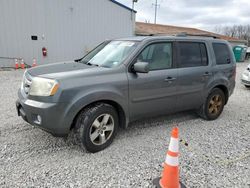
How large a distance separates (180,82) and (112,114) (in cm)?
150

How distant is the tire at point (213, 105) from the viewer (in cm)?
434

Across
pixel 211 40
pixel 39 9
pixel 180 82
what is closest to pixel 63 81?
pixel 180 82

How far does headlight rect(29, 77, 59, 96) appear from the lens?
103 inches

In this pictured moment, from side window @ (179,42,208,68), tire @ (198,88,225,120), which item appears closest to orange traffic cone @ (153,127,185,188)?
side window @ (179,42,208,68)

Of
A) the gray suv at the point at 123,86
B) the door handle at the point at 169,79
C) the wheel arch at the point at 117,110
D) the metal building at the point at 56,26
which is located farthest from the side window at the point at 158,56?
the metal building at the point at 56,26

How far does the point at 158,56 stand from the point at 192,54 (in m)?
0.88

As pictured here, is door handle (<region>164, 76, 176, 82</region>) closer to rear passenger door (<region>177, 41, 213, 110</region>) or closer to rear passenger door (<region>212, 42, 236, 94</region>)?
rear passenger door (<region>177, 41, 213, 110</region>)

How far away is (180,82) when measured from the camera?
371cm

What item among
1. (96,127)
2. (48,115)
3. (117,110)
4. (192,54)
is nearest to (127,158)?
(96,127)

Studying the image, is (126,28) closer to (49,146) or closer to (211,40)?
(211,40)

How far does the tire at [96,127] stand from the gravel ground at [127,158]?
0.49 ft

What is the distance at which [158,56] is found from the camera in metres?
3.55

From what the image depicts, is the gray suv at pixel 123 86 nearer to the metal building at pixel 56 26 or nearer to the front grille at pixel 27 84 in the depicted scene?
the front grille at pixel 27 84

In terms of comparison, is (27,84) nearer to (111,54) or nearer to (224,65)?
(111,54)
